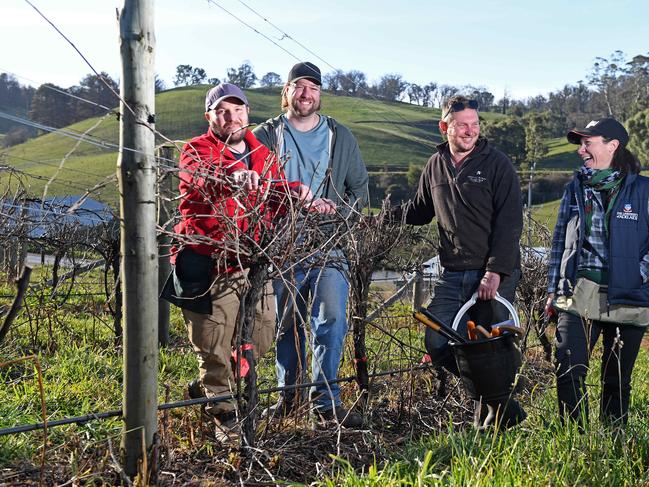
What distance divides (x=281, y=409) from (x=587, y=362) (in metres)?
1.70

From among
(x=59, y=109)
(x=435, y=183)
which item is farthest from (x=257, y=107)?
(x=435, y=183)

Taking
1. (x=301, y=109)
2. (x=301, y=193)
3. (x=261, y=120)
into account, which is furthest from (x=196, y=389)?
(x=261, y=120)

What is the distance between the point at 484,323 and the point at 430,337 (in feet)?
1.06

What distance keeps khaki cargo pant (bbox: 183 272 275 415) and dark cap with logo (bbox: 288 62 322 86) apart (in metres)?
1.30

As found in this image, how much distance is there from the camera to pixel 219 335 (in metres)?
3.60

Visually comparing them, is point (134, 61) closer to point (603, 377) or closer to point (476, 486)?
point (476, 486)

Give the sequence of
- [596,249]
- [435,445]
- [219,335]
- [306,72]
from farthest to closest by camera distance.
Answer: [306,72] → [596,249] → [219,335] → [435,445]

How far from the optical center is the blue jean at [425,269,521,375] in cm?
415

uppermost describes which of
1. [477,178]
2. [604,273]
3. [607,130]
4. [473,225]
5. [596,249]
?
[607,130]

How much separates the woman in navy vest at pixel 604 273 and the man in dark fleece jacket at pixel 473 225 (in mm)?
317

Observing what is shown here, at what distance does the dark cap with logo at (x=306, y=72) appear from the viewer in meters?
4.16

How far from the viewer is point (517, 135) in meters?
46.2

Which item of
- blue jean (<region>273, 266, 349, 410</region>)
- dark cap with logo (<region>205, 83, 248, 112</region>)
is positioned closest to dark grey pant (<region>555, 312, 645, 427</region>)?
blue jean (<region>273, 266, 349, 410</region>)

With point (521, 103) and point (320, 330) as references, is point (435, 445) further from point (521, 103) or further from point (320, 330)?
point (521, 103)
